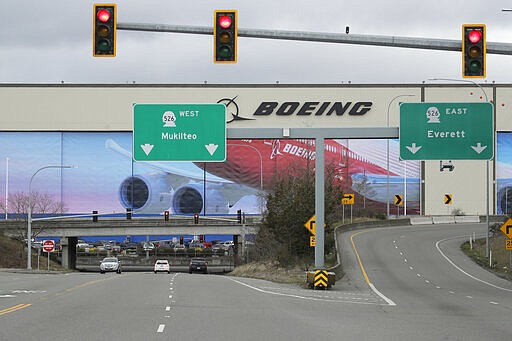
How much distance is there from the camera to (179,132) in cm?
3569

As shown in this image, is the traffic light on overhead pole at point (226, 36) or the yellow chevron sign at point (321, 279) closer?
the traffic light on overhead pole at point (226, 36)

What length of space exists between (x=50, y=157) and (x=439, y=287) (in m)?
72.3

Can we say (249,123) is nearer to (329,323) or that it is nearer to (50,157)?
(50,157)

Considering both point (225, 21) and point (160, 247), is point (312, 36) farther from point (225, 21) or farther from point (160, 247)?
point (160, 247)

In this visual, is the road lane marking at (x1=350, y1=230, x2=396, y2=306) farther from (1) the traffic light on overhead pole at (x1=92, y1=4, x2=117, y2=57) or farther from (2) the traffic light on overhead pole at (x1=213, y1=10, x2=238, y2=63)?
(1) the traffic light on overhead pole at (x1=92, y1=4, x2=117, y2=57)

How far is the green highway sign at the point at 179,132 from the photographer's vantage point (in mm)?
35375

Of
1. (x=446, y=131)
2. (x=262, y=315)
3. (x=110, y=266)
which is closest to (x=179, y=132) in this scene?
(x=446, y=131)

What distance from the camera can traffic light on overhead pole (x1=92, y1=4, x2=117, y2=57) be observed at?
60.4 feet

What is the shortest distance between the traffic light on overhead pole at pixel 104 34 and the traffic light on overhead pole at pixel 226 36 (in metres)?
2.36

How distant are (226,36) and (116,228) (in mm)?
71264

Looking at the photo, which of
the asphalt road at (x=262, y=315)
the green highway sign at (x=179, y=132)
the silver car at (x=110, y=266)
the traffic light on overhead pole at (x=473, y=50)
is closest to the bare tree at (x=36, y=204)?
the silver car at (x=110, y=266)

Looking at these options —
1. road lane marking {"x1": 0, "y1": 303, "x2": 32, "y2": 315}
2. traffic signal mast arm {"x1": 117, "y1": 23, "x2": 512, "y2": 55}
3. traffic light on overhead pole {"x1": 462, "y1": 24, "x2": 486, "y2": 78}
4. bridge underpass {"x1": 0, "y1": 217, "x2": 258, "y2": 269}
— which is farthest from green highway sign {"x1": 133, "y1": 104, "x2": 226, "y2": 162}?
bridge underpass {"x1": 0, "y1": 217, "x2": 258, "y2": 269}

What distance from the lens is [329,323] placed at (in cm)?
1847

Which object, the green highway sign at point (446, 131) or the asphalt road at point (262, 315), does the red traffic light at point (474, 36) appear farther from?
the green highway sign at point (446, 131)
